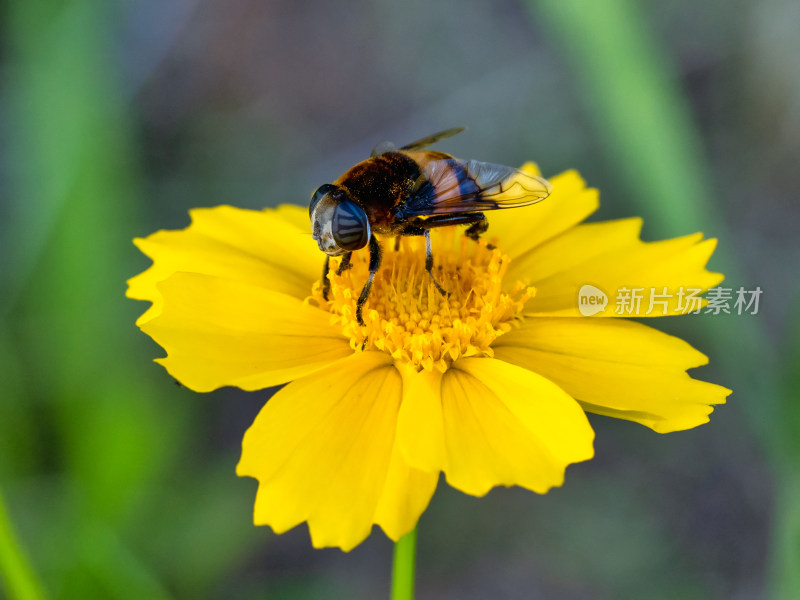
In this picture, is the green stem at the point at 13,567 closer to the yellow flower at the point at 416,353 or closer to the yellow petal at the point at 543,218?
the yellow flower at the point at 416,353

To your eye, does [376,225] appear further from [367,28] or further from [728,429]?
[367,28]

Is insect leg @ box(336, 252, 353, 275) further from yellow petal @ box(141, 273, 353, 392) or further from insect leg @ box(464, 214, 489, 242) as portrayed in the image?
insect leg @ box(464, 214, 489, 242)

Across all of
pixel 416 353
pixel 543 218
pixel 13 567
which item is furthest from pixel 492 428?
pixel 13 567

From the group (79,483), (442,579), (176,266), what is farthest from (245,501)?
(176,266)

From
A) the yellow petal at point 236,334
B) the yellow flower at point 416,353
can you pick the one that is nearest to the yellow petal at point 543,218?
the yellow flower at point 416,353

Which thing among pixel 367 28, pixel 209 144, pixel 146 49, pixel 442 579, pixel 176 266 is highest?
pixel 367 28
